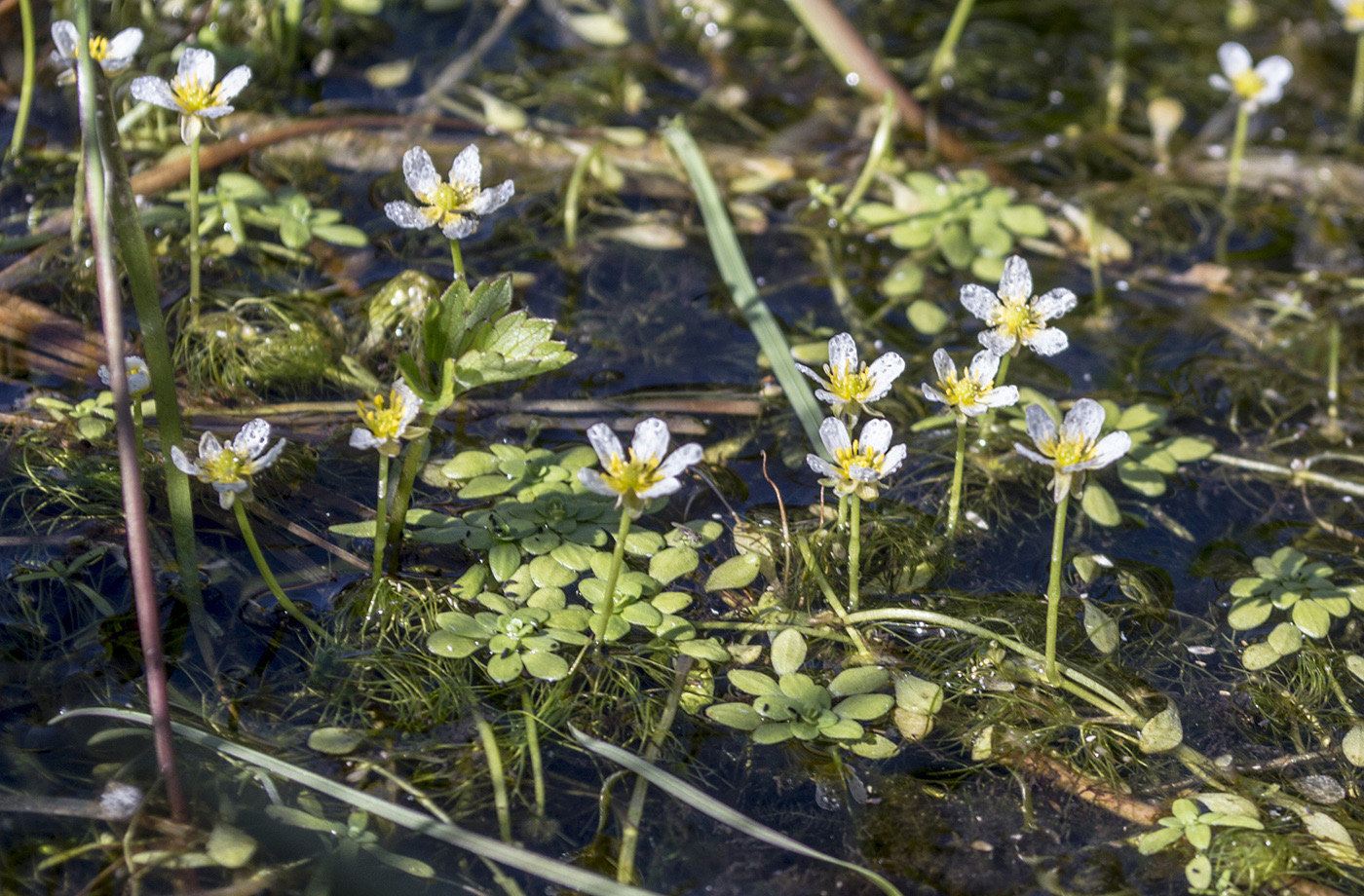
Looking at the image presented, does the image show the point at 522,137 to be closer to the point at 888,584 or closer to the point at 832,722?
the point at 888,584

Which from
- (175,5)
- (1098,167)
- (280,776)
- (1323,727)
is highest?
(175,5)

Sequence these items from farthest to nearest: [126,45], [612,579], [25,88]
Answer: [25,88] → [126,45] → [612,579]

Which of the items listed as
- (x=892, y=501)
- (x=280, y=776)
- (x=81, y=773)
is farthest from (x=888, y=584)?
(x=81, y=773)

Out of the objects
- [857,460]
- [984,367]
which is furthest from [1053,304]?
[857,460]

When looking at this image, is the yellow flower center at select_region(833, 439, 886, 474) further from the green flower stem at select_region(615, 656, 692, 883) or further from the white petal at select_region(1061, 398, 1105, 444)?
the green flower stem at select_region(615, 656, 692, 883)

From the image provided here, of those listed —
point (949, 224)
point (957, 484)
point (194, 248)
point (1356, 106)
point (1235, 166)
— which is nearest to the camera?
point (957, 484)

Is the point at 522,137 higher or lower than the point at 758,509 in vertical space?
higher

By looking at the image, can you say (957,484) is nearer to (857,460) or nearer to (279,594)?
(857,460)
